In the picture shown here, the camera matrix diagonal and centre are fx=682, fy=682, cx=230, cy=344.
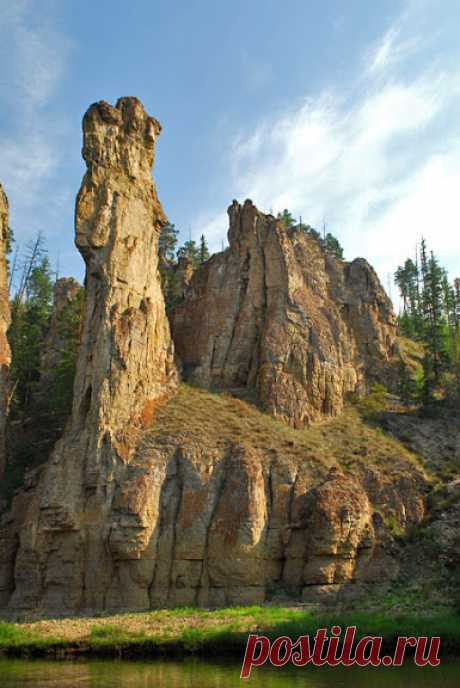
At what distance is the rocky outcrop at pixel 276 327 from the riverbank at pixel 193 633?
17.8 metres

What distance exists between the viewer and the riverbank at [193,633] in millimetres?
28734

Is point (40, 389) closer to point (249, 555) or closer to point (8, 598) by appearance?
point (8, 598)

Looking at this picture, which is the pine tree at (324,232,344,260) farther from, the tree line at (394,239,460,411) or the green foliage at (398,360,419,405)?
the green foliage at (398,360,419,405)

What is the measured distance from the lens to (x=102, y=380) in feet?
134

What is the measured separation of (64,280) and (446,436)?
44485 mm

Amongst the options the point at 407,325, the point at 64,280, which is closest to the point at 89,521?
the point at 64,280

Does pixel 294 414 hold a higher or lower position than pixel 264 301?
lower

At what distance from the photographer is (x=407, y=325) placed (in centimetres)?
7806

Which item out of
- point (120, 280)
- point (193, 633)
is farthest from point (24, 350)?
point (193, 633)

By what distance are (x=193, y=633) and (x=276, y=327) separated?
2543 cm

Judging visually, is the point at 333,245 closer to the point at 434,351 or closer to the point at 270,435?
the point at 434,351

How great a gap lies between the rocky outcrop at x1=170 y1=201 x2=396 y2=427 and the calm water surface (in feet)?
73.8

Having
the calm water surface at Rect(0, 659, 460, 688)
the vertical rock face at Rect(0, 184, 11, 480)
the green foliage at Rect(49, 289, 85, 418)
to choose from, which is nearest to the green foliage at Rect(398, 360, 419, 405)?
the green foliage at Rect(49, 289, 85, 418)

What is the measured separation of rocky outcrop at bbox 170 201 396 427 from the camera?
160ft
